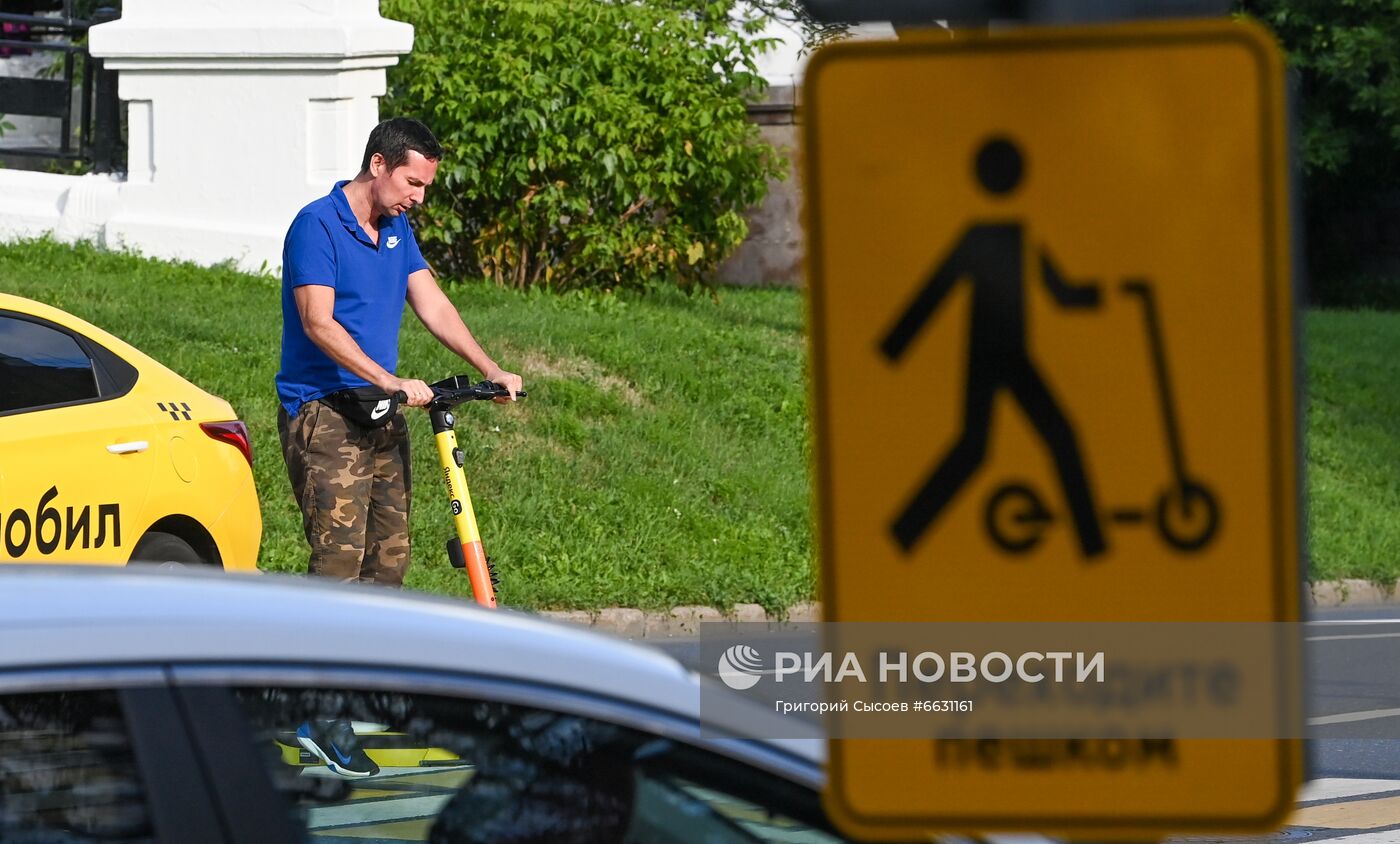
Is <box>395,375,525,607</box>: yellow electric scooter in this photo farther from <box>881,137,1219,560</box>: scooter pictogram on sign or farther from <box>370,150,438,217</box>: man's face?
<box>881,137,1219,560</box>: scooter pictogram on sign

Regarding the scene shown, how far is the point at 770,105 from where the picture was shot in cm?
2059

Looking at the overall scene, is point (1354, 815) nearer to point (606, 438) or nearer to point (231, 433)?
point (231, 433)

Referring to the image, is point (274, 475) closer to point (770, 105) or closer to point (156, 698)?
point (156, 698)

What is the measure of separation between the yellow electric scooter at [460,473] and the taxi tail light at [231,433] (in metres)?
1.69

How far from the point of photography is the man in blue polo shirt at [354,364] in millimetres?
6582

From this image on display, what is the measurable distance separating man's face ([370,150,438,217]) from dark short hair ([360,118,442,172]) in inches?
0.7

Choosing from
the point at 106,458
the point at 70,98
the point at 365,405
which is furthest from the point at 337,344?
the point at 70,98

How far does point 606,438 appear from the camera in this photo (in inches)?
478

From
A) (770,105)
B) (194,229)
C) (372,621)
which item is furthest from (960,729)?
(770,105)

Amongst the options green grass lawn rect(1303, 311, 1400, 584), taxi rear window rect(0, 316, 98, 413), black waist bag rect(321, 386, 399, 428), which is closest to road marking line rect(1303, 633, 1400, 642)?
green grass lawn rect(1303, 311, 1400, 584)

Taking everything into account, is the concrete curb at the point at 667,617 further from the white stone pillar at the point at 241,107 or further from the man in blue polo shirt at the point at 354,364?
the white stone pillar at the point at 241,107

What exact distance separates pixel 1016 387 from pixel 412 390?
476 centimetres

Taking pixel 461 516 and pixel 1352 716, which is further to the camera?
pixel 1352 716

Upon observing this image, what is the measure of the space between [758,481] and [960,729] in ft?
33.1
